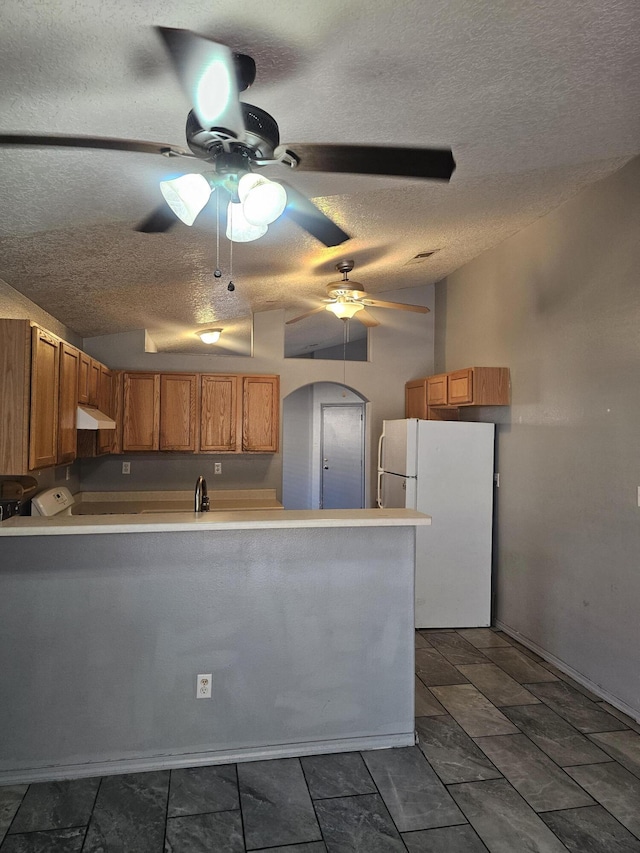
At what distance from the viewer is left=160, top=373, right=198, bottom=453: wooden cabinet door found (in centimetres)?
516

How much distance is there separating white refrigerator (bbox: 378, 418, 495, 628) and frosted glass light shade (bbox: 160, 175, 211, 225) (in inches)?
121

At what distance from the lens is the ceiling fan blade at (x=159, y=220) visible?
82.1 inches

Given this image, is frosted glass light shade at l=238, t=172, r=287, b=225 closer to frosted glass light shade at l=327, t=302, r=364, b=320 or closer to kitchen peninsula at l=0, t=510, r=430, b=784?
kitchen peninsula at l=0, t=510, r=430, b=784

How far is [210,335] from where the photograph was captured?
5.48 meters

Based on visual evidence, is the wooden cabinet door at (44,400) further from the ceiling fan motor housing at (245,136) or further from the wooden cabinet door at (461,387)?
the wooden cabinet door at (461,387)

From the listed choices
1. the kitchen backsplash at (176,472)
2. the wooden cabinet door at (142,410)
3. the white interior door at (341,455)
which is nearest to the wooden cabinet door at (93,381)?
the wooden cabinet door at (142,410)

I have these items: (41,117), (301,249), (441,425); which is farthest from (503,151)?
(441,425)

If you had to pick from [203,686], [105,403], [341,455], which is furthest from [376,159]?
[341,455]

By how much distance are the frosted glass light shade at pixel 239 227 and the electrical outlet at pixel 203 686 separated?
1923 millimetres

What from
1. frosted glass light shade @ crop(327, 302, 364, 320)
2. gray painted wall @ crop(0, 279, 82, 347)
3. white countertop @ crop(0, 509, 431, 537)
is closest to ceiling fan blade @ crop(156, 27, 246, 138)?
white countertop @ crop(0, 509, 431, 537)

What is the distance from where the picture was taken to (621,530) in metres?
3.29

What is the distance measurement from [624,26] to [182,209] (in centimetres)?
153

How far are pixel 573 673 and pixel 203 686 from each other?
93.8 inches

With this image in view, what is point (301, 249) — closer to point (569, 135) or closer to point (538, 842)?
point (569, 135)
